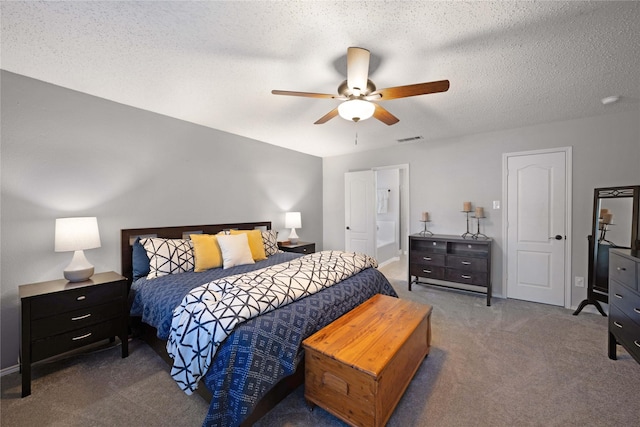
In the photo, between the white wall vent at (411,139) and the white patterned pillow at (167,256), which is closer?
the white patterned pillow at (167,256)

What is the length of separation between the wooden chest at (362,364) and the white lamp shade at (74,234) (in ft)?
6.78

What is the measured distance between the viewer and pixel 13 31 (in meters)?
1.69

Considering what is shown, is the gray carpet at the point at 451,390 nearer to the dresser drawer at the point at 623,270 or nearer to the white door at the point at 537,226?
the dresser drawer at the point at 623,270

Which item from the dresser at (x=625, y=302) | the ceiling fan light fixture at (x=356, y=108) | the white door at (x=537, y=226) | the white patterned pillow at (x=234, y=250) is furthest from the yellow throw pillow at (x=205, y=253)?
the white door at (x=537, y=226)

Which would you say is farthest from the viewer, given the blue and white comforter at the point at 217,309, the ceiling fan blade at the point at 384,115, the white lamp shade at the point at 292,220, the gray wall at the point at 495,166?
the white lamp shade at the point at 292,220

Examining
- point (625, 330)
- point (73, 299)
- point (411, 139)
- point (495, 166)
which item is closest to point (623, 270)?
point (625, 330)

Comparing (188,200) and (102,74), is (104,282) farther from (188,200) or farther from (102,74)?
(102,74)

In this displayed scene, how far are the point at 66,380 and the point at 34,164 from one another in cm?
181

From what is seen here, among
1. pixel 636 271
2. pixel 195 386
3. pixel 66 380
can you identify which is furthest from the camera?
pixel 66 380

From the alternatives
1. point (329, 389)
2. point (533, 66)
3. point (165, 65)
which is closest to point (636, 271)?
point (533, 66)

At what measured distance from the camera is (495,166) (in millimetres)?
3814

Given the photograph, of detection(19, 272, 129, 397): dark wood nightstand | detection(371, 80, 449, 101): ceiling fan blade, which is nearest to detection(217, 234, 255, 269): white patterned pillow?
detection(19, 272, 129, 397): dark wood nightstand

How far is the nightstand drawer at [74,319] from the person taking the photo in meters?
1.95

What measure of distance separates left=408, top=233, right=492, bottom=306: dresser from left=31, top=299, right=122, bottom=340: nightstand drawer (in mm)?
3802
